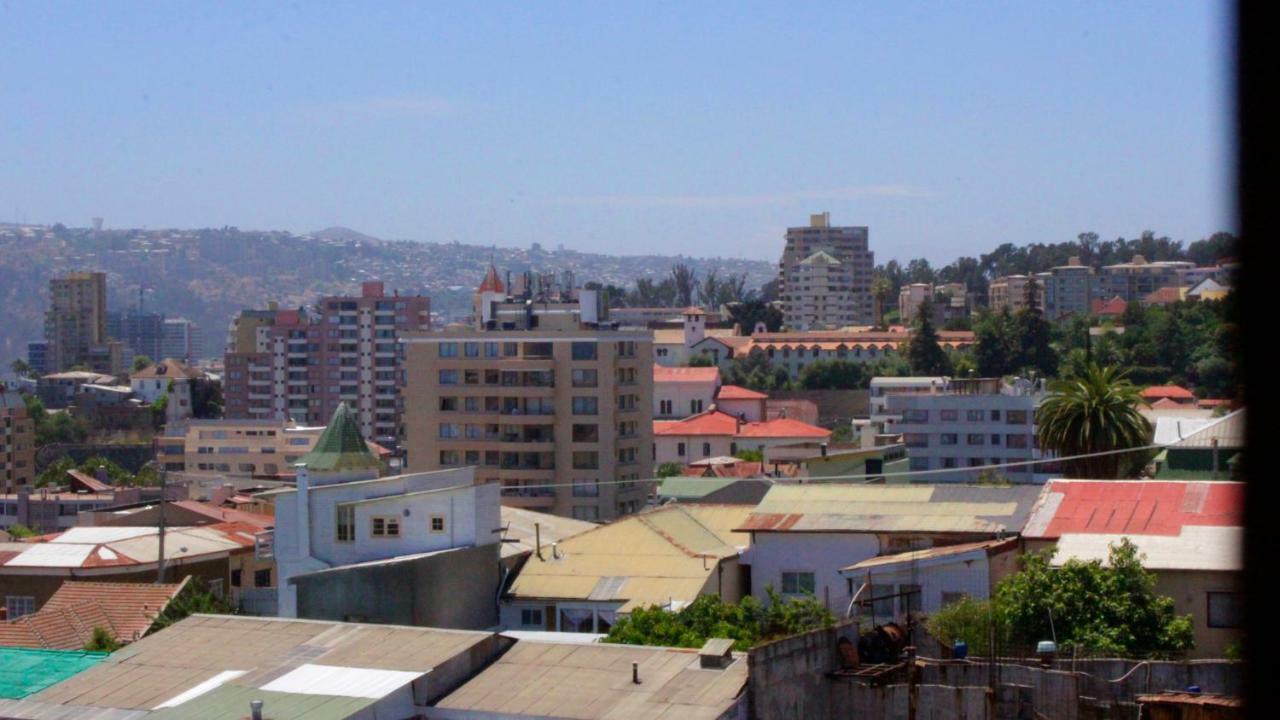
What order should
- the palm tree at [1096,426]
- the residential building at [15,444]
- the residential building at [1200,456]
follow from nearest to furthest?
the residential building at [1200,456] → the palm tree at [1096,426] → the residential building at [15,444]

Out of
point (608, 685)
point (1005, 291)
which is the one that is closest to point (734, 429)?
point (608, 685)

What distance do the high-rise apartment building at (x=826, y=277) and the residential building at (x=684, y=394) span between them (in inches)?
2408

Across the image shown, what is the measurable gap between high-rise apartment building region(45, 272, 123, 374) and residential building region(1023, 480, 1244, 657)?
13682cm

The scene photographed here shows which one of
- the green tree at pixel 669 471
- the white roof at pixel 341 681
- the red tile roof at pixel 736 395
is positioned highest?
the white roof at pixel 341 681

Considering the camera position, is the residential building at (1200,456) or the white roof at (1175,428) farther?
the white roof at (1175,428)

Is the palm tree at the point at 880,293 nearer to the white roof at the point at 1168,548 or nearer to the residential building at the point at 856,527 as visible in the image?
the residential building at the point at 856,527

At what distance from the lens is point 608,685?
977cm

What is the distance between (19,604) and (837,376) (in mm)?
56533

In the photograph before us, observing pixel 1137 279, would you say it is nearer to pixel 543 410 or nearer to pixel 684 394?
pixel 684 394

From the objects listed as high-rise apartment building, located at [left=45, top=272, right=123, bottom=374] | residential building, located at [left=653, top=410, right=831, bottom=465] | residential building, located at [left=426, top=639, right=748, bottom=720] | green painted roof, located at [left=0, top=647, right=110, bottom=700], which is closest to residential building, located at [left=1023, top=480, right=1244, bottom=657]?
residential building, located at [left=426, top=639, right=748, bottom=720]

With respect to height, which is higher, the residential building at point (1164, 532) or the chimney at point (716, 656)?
the residential building at point (1164, 532)

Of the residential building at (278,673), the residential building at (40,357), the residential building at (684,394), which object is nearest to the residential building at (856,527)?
the residential building at (278,673)

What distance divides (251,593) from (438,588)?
3.91m

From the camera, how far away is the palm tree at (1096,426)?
19969mm
